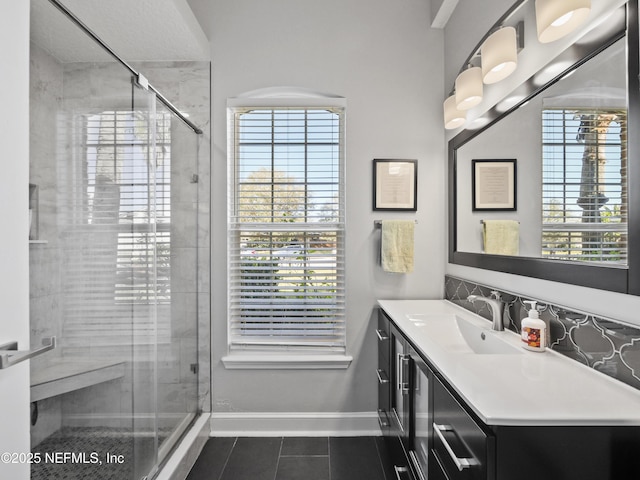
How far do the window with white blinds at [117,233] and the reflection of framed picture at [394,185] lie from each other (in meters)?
1.23

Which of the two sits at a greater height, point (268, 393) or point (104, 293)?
point (104, 293)

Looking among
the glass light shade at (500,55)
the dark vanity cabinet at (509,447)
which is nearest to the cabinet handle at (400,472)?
the dark vanity cabinet at (509,447)

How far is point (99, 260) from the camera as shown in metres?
1.29

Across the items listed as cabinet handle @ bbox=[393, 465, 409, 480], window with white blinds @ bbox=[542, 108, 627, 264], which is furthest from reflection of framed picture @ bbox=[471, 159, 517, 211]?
cabinet handle @ bbox=[393, 465, 409, 480]

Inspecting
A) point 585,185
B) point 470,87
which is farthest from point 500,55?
point 585,185

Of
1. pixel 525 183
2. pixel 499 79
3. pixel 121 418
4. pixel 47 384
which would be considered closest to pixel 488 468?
pixel 525 183

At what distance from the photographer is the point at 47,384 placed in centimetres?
107

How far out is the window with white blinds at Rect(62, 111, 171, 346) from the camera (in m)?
1.20

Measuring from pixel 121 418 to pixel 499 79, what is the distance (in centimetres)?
213

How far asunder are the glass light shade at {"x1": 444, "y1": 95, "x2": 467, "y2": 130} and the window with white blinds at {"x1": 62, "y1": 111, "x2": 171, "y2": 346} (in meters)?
1.54

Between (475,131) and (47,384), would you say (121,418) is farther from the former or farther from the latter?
(475,131)

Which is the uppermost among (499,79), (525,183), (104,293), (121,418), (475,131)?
(499,79)

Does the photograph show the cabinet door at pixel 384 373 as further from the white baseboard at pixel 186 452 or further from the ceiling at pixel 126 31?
the ceiling at pixel 126 31

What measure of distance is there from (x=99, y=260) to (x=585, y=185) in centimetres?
168
